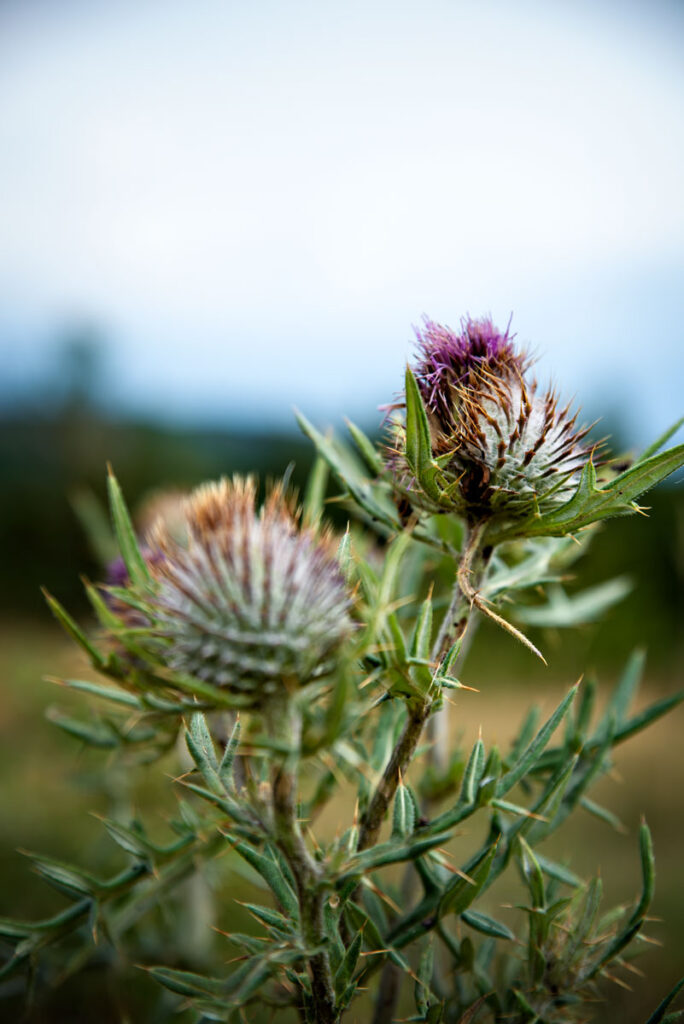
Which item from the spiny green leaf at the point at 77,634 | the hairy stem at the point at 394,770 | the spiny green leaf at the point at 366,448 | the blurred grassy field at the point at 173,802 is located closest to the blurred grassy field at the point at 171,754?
the blurred grassy field at the point at 173,802

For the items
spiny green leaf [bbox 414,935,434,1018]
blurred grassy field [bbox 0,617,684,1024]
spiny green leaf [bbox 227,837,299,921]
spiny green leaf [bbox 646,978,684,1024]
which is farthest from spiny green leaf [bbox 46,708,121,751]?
spiny green leaf [bbox 646,978,684,1024]

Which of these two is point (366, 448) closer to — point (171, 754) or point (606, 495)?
point (606, 495)

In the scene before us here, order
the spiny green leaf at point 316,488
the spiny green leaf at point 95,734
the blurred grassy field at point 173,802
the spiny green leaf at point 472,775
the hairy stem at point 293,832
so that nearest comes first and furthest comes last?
1. the hairy stem at point 293,832
2. the spiny green leaf at point 472,775
3. the spiny green leaf at point 316,488
4. the spiny green leaf at point 95,734
5. the blurred grassy field at point 173,802

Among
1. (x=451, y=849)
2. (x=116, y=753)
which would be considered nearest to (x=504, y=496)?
(x=116, y=753)

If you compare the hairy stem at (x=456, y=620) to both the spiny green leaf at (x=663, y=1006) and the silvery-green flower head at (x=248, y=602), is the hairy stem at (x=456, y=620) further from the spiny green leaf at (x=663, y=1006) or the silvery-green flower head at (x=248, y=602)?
the spiny green leaf at (x=663, y=1006)

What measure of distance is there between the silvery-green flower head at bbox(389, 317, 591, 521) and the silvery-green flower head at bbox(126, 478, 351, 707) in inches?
7.4

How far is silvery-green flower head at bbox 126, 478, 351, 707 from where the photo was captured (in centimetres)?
72

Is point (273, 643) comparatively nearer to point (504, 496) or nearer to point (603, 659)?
point (504, 496)

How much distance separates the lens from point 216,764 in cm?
84

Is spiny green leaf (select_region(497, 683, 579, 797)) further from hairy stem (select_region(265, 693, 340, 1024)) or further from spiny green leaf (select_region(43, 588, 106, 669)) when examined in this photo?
spiny green leaf (select_region(43, 588, 106, 669))

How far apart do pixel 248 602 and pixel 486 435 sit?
0.38m

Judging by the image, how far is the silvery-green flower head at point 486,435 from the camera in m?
0.91

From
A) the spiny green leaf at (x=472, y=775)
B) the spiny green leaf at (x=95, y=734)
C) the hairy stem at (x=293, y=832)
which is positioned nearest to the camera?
the hairy stem at (x=293, y=832)

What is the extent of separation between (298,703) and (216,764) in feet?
0.55
